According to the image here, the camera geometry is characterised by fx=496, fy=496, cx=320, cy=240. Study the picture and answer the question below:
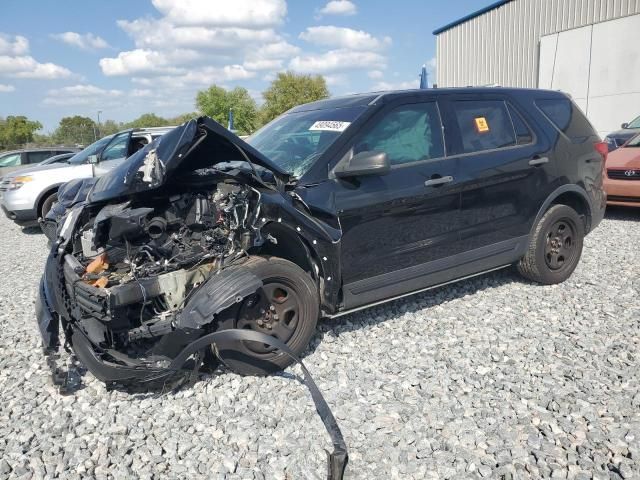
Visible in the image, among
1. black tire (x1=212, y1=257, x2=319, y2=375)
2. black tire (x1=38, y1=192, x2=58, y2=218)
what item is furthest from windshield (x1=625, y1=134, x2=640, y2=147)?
black tire (x1=38, y1=192, x2=58, y2=218)

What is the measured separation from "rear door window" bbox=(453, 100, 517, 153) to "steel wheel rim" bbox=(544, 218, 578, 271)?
1014 millimetres

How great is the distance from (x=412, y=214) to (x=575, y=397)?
5.31ft

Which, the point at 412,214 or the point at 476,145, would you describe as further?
the point at 476,145

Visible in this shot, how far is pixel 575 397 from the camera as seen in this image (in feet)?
9.68

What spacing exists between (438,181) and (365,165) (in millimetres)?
772

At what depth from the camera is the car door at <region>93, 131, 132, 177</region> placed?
373 inches

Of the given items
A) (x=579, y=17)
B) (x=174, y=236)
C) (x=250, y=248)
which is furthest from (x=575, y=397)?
(x=579, y=17)

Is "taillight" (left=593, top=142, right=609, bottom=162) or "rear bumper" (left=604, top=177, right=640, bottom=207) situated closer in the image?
"taillight" (left=593, top=142, right=609, bottom=162)

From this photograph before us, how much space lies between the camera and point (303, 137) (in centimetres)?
394

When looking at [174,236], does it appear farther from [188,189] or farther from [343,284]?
[343,284]

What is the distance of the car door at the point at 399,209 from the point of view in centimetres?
354

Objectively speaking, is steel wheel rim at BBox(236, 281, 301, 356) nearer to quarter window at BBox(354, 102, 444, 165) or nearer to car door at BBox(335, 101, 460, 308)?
car door at BBox(335, 101, 460, 308)

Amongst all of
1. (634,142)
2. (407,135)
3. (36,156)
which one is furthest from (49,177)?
(634,142)

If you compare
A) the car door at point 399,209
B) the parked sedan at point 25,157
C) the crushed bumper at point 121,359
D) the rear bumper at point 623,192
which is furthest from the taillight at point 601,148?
the parked sedan at point 25,157
